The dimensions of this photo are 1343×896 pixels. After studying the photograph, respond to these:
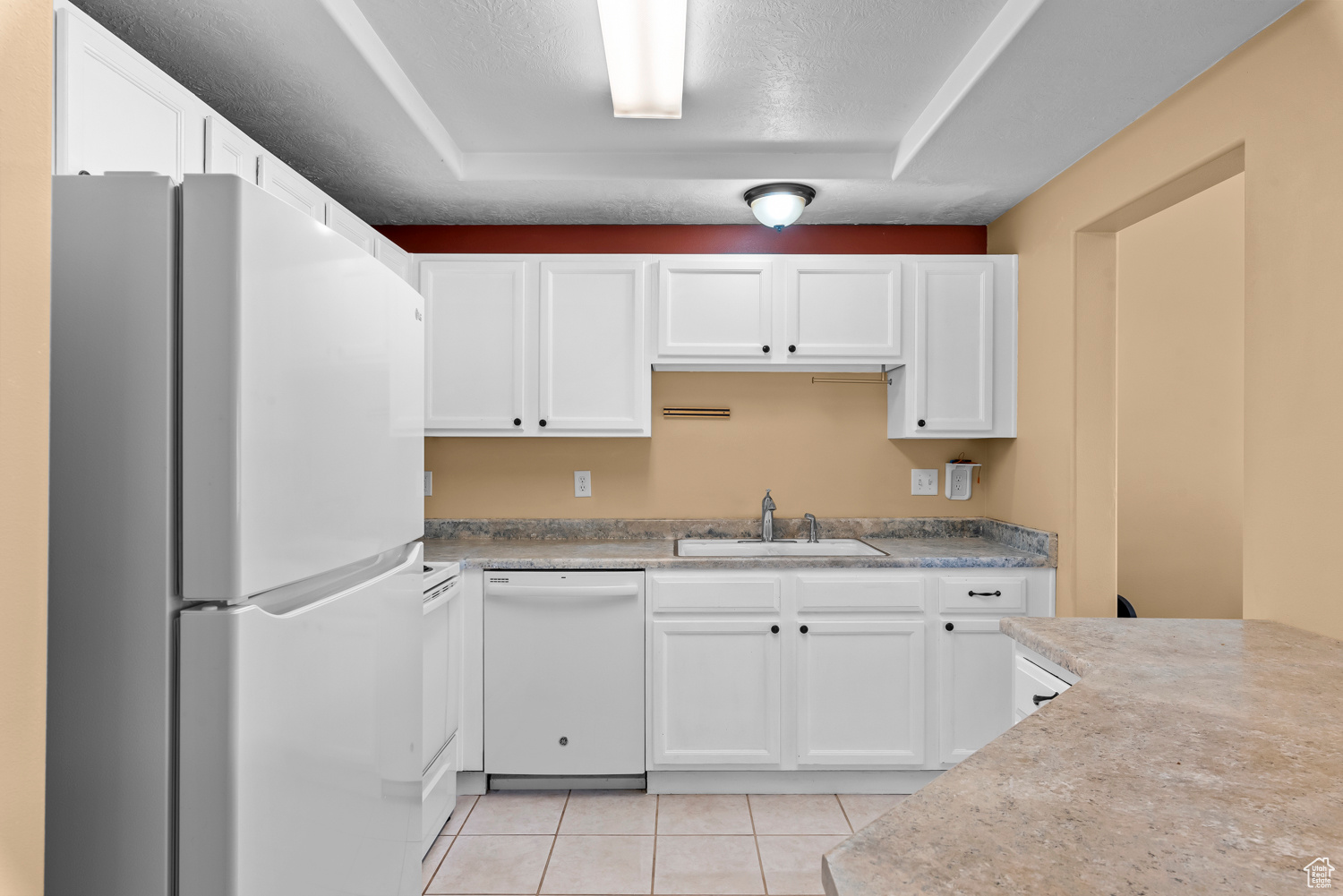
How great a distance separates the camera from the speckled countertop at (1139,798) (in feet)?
1.98

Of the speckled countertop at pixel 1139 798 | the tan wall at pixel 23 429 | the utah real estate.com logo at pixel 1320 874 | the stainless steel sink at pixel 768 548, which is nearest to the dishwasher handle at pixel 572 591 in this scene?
→ the stainless steel sink at pixel 768 548

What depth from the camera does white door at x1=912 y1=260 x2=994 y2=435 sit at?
2.81 meters


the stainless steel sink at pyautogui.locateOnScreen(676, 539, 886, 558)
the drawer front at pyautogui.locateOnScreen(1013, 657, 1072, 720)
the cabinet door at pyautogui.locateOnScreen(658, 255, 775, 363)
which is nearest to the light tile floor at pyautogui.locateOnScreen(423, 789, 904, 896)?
the drawer front at pyautogui.locateOnScreen(1013, 657, 1072, 720)

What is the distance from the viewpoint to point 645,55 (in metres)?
1.80

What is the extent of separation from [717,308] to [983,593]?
151 centimetres

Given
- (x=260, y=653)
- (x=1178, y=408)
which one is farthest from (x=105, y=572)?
(x=1178, y=408)

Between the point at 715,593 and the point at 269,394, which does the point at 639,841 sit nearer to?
the point at 715,593

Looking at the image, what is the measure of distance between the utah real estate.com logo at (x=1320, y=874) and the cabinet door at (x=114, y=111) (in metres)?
1.77

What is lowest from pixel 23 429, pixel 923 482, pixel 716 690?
pixel 716 690

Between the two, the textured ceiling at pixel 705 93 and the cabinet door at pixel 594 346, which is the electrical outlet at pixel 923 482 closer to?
the textured ceiling at pixel 705 93

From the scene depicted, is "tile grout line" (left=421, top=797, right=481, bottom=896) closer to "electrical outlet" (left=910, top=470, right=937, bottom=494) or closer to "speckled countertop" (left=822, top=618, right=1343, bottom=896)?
"speckled countertop" (left=822, top=618, right=1343, bottom=896)

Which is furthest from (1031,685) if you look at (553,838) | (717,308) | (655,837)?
(717,308)

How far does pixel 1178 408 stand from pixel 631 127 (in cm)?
289

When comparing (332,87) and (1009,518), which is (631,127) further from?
(1009,518)
